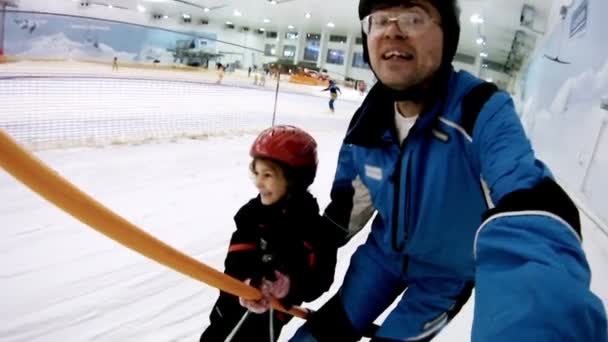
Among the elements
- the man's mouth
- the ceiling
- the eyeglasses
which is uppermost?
the ceiling

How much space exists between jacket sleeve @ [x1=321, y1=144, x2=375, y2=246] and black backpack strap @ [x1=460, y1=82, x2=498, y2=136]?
0.46m

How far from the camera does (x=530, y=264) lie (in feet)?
1.74

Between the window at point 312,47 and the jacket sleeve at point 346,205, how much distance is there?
114 ft

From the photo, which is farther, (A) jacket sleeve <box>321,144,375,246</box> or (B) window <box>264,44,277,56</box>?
(B) window <box>264,44,277,56</box>

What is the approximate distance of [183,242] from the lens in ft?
9.48

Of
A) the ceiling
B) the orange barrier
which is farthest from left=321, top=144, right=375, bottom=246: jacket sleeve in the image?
the ceiling

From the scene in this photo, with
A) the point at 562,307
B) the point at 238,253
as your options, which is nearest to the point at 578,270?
the point at 562,307

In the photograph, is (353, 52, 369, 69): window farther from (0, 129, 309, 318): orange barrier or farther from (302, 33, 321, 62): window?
(0, 129, 309, 318): orange barrier

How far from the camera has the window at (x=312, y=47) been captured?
114 feet

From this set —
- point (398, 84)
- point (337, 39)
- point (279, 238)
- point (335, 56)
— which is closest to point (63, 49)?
point (279, 238)

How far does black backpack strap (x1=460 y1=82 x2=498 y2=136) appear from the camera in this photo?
94 centimetres

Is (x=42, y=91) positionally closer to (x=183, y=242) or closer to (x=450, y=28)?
(x=183, y=242)

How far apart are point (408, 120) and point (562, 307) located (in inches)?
29.5

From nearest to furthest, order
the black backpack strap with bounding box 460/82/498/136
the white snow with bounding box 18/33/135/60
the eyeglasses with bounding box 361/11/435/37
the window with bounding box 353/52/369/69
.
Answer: the black backpack strap with bounding box 460/82/498/136, the eyeglasses with bounding box 361/11/435/37, the white snow with bounding box 18/33/135/60, the window with bounding box 353/52/369/69
